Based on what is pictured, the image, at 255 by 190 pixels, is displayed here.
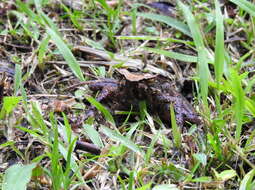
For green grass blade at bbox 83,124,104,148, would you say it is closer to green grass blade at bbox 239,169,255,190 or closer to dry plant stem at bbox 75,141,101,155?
dry plant stem at bbox 75,141,101,155

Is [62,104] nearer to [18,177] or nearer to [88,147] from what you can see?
[88,147]

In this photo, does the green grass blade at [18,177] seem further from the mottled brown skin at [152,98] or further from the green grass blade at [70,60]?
the green grass blade at [70,60]

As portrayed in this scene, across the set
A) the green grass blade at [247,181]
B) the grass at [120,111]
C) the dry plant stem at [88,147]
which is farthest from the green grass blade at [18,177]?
the green grass blade at [247,181]

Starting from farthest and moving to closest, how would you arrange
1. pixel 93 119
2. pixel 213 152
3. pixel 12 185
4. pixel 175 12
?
1. pixel 175 12
2. pixel 93 119
3. pixel 213 152
4. pixel 12 185

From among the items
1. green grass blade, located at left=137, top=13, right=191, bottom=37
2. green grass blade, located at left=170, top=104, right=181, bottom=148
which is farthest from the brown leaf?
green grass blade, located at left=137, top=13, right=191, bottom=37

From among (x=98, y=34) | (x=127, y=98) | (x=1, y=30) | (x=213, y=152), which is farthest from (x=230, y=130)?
(x=1, y=30)

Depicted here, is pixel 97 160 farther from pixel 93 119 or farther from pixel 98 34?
pixel 98 34
